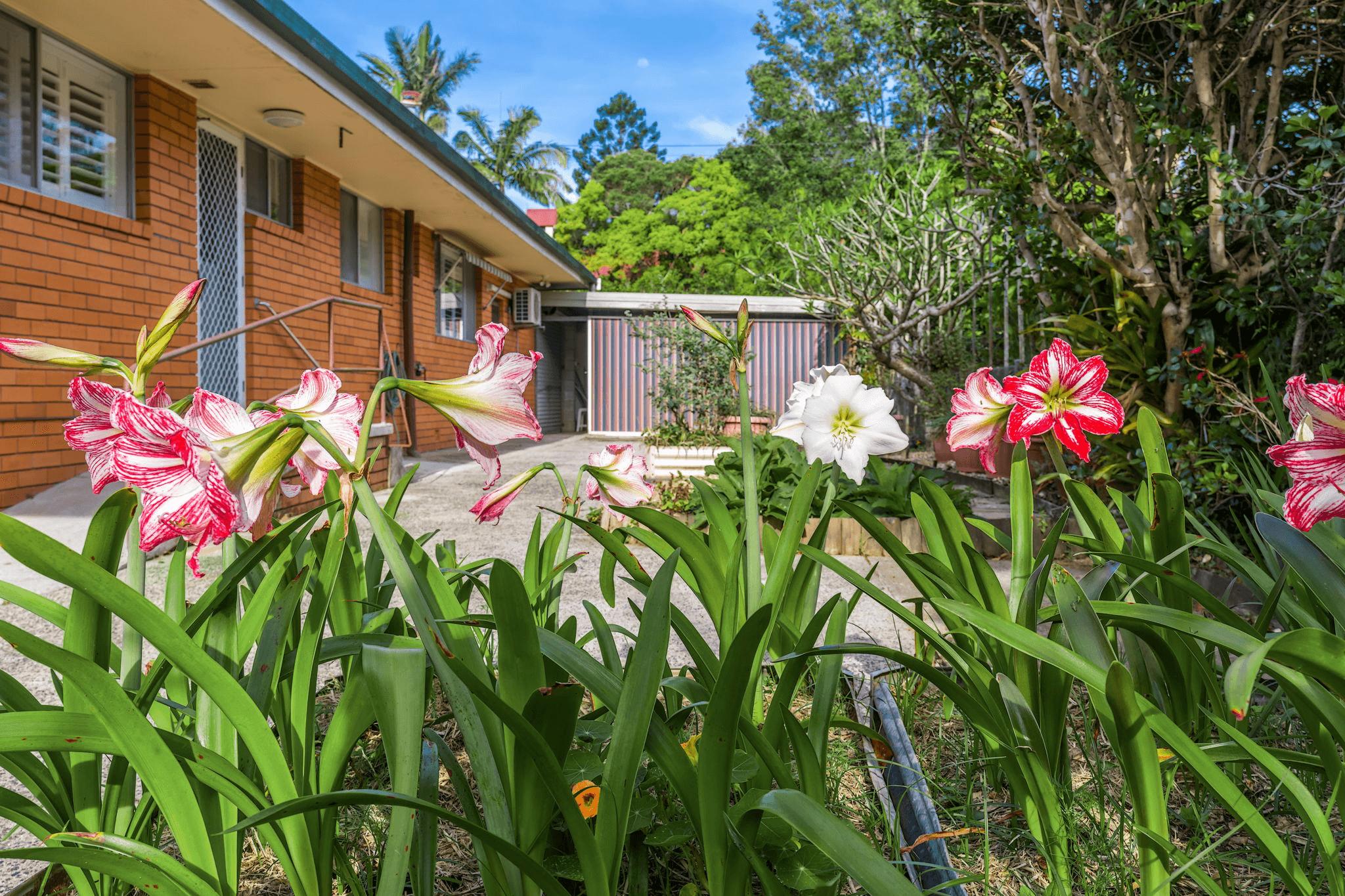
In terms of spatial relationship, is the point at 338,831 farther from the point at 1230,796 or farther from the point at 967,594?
the point at 1230,796

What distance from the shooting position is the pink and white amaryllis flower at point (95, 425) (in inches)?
34.8

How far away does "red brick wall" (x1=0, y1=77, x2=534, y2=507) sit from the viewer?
4.22m

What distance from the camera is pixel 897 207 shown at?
9.98 m

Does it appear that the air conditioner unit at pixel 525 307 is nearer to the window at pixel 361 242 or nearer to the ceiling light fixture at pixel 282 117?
the window at pixel 361 242

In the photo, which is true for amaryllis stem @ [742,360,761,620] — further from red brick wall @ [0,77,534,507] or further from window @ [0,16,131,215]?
window @ [0,16,131,215]

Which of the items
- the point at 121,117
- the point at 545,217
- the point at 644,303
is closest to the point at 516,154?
the point at 545,217

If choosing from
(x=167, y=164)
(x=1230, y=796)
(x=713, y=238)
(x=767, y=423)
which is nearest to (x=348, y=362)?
(x=167, y=164)

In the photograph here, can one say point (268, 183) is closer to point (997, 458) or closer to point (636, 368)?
point (997, 458)

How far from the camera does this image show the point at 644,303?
13695 mm

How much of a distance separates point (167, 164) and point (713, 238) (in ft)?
70.9

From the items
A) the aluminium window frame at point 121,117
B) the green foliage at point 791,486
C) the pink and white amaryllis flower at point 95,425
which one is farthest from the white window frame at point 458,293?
the pink and white amaryllis flower at point 95,425

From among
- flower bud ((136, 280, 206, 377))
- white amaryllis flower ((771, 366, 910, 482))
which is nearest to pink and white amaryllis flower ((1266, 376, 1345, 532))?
white amaryllis flower ((771, 366, 910, 482))

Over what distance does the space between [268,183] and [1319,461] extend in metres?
7.51

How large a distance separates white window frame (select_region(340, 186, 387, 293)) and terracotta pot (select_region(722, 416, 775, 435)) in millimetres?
4170
